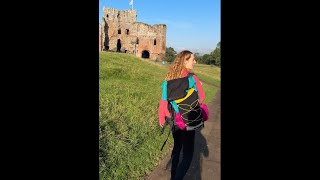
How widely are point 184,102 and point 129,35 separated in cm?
4027

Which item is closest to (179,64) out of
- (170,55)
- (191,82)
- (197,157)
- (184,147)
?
(191,82)

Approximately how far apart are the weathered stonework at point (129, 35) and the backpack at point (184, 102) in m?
37.5

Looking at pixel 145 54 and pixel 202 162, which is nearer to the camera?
pixel 202 162

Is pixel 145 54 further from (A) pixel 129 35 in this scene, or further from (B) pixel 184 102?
(B) pixel 184 102

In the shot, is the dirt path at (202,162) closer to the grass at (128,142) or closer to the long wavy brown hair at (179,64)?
the grass at (128,142)

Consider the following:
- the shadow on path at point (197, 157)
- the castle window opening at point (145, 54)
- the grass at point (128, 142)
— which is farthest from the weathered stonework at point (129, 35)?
the shadow on path at point (197, 157)

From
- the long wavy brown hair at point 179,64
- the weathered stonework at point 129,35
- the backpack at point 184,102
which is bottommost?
the backpack at point 184,102

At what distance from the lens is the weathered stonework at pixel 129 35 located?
40875 millimetres

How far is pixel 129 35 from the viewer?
1679 inches

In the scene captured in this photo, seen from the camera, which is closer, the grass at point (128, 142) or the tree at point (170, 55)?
the grass at point (128, 142)
